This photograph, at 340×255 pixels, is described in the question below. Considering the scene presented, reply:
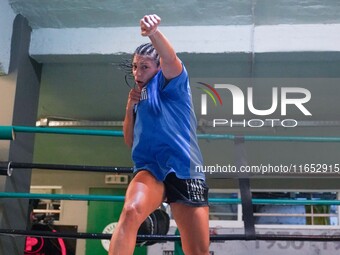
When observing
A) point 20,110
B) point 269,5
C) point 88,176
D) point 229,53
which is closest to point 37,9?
point 20,110

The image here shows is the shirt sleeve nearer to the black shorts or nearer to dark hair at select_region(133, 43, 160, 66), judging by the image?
dark hair at select_region(133, 43, 160, 66)

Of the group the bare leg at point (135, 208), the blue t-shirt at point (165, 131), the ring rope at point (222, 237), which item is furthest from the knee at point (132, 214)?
the ring rope at point (222, 237)

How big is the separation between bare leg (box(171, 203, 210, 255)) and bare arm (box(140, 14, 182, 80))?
0.49 metres

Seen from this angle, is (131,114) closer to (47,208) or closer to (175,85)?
(175,85)

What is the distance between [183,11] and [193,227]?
2.15 meters

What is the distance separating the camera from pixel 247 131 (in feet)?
18.6

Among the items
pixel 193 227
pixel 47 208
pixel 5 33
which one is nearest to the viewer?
pixel 193 227

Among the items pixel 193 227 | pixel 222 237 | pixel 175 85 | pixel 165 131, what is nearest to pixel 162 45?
pixel 175 85

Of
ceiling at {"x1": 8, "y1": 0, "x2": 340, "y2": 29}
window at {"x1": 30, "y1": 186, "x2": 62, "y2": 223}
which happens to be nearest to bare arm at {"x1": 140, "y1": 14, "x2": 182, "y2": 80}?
ceiling at {"x1": 8, "y1": 0, "x2": 340, "y2": 29}

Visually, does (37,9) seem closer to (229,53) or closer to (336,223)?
(229,53)

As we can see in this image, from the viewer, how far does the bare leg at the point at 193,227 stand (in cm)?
168

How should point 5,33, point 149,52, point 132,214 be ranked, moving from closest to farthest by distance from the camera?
1. point 132,214
2. point 149,52
3. point 5,33

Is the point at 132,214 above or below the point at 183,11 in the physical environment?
below

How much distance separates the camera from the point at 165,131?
171cm
